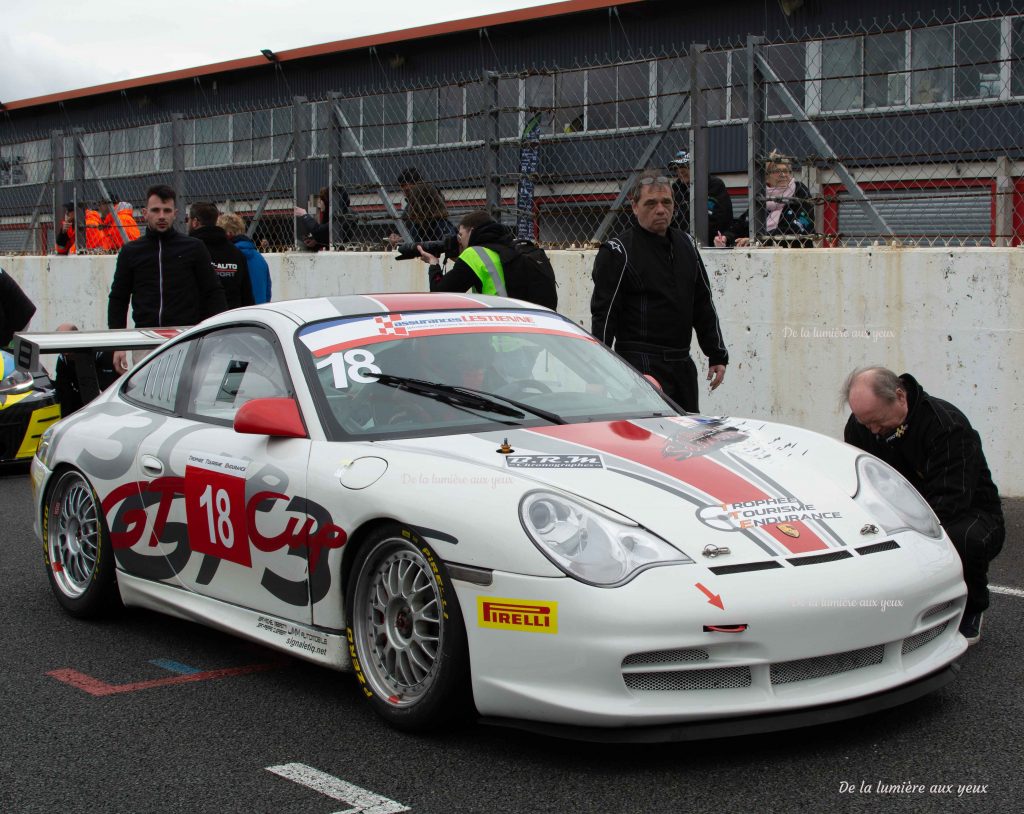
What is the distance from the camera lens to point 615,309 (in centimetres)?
683

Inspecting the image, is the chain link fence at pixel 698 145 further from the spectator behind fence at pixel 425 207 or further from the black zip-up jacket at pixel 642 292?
the black zip-up jacket at pixel 642 292

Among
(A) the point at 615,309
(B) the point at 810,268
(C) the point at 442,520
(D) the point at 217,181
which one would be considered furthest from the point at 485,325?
(D) the point at 217,181

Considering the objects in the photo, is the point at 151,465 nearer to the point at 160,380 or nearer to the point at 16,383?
the point at 160,380

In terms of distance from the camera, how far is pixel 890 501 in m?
4.29

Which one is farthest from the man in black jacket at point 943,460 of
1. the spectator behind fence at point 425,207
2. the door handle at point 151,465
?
the spectator behind fence at point 425,207

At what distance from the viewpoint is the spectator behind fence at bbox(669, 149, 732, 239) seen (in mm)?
9383

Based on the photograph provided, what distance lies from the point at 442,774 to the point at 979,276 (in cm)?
552

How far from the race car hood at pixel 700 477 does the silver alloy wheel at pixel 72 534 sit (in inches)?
74.7

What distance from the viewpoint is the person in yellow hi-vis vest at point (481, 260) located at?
7.89 metres

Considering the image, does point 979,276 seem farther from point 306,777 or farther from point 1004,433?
point 306,777

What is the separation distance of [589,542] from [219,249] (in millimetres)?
7194

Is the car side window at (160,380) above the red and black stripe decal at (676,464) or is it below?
above

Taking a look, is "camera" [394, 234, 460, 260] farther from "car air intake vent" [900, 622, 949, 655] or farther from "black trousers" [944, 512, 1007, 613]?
"car air intake vent" [900, 622, 949, 655]

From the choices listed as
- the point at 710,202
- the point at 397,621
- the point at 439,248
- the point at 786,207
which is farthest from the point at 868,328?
the point at 397,621
